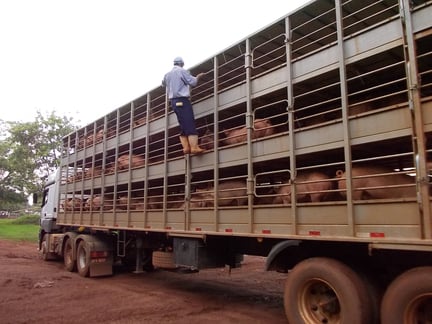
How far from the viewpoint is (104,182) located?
10.1m

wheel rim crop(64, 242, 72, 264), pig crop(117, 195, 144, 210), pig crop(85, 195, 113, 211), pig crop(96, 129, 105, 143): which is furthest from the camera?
wheel rim crop(64, 242, 72, 264)

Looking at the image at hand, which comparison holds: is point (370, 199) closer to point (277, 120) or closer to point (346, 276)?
point (346, 276)

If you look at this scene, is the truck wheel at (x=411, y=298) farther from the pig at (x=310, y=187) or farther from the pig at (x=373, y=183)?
the pig at (x=310, y=187)

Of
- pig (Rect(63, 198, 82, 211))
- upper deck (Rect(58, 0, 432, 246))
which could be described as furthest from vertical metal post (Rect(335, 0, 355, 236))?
pig (Rect(63, 198, 82, 211))

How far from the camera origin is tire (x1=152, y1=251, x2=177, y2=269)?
A: 800 centimetres

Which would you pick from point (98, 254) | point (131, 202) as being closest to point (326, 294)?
point (131, 202)

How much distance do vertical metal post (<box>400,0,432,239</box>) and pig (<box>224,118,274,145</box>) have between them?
6.73ft

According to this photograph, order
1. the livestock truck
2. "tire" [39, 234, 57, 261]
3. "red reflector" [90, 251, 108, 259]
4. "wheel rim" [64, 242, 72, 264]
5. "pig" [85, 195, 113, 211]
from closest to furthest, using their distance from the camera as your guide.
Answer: the livestock truck < "pig" [85, 195, 113, 211] < "red reflector" [90, 251, 108, 259] < "wheel rim" [64, 242, 72, 264] < "tire" [39, 234, 57, 261]

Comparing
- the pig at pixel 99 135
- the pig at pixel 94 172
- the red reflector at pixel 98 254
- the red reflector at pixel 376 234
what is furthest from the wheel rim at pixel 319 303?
the pig at pixel 99 135

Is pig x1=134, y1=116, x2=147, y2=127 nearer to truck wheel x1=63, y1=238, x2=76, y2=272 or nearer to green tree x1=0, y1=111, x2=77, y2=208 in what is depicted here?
truck wheel x1=63, y1=238, x2=76, y2=272

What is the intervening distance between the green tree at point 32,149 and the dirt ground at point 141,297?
2445cm

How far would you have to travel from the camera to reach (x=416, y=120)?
3.88m

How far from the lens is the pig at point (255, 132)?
587 cm

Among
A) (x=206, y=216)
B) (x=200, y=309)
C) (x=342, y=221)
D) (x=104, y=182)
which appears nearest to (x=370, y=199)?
(x=342, y=221)
